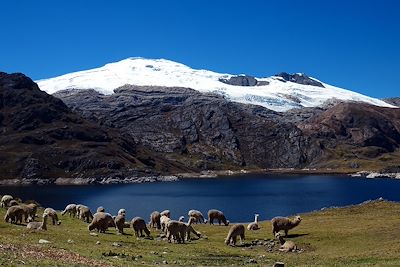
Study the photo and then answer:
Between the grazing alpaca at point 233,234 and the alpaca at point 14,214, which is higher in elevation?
the alpaca at point 14,214

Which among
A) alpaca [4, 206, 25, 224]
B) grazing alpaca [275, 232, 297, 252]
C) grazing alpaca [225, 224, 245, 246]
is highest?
alpaca [4, 206, 25, 224]

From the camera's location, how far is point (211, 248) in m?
47.7

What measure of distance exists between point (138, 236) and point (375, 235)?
23745mm

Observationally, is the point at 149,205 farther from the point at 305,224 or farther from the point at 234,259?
the point at 234,259

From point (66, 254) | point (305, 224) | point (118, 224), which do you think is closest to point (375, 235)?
point (305, 224)

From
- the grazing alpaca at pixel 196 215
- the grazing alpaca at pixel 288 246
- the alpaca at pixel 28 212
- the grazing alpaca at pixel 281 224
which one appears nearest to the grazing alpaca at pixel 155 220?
the grazing alpaca at pixel 196 215

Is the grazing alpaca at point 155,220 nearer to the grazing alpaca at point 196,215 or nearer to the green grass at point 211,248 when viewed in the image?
the green grass at point 211,248

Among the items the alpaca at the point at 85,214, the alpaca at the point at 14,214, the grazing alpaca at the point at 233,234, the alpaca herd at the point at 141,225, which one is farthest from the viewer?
the alpaca at the point at 85,214

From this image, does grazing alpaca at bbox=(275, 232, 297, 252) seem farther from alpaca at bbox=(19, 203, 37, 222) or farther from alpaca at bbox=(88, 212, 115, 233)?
alpaca at bbox=(19, 203, 37, 222)

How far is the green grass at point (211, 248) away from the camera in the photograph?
105 ft

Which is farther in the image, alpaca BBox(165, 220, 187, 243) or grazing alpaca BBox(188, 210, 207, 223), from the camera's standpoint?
grazing alpaca BBox(188, 210, 207, 223)

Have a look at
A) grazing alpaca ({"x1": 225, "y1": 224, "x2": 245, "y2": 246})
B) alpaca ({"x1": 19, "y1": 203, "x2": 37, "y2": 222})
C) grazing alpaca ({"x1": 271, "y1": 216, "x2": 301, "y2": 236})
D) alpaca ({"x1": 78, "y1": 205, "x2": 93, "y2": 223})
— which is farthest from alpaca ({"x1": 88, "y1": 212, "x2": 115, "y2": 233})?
grazing alpaca ({"x1": 271, "y1": 216, "x2": 301, "y2": 236})

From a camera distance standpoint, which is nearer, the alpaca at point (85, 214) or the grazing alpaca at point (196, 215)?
the alpaca at point (85, 214)

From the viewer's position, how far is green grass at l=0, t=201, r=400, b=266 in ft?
105
